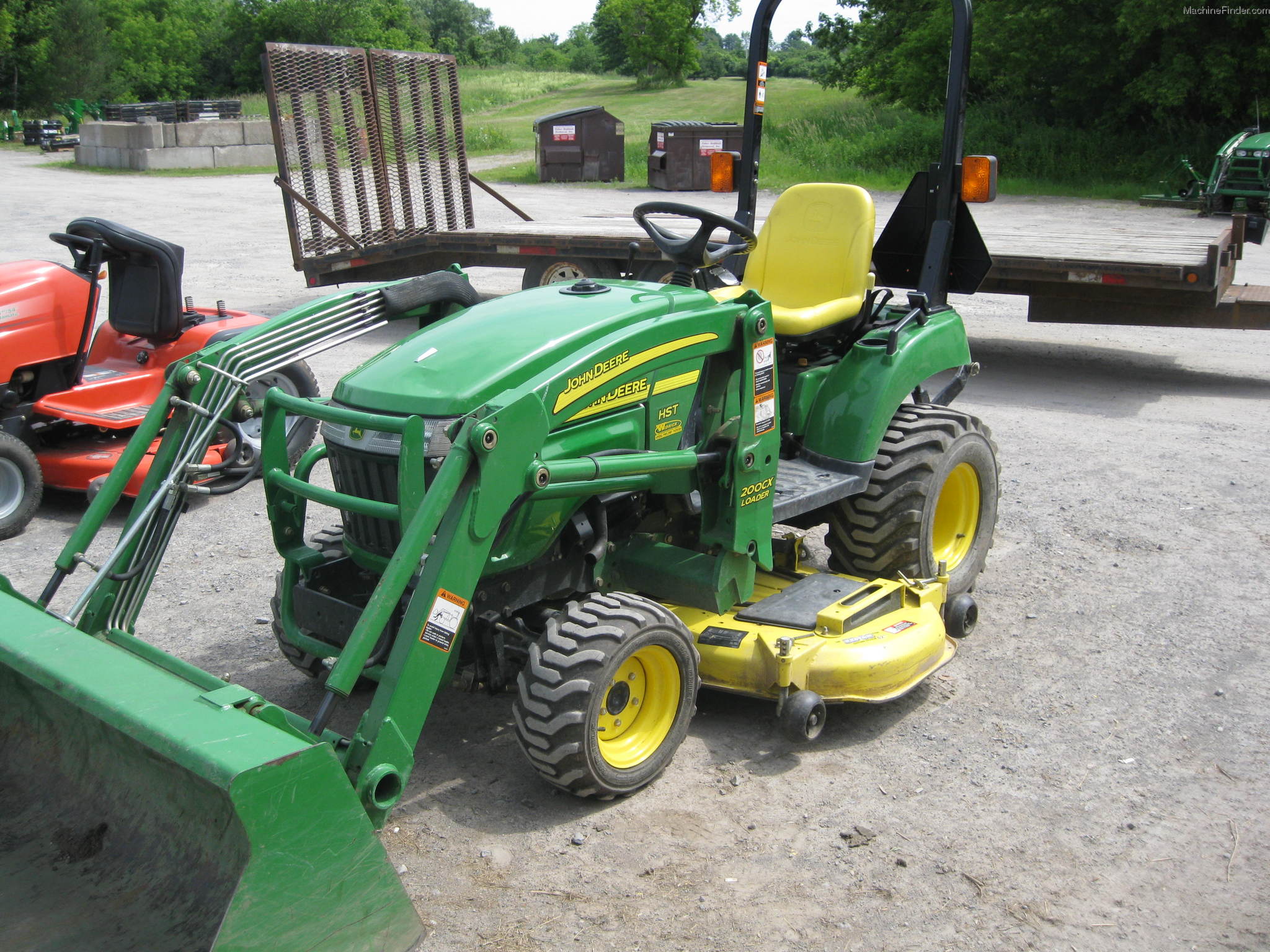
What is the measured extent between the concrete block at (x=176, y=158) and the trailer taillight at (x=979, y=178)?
27173 millimetres

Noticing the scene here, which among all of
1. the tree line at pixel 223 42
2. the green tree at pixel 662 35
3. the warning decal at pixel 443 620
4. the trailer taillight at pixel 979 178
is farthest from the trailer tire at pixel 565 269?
the green tree at pixel 662 35

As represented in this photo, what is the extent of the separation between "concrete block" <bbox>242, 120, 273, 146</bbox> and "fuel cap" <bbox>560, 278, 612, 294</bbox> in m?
28.4

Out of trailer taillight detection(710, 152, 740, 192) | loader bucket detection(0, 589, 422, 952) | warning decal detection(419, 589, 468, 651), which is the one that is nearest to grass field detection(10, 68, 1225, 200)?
trailer taillight detection(710, 152, 740, 192)

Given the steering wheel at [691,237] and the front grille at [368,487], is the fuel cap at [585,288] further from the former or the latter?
the front grille at [368,487]

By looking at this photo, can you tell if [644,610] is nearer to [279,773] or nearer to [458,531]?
[458,531]

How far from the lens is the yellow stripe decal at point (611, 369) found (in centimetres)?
335

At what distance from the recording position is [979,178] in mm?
4645

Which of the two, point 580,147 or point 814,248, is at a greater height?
point 580,147

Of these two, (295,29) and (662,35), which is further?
(295,29)

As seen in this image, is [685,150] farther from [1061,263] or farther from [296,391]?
[296,391]

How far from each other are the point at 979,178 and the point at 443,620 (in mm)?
2905

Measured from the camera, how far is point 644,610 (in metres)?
3.42

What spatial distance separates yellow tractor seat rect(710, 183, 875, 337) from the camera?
15.4 ft

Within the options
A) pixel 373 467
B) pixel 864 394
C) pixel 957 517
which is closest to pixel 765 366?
pixel 864 394
